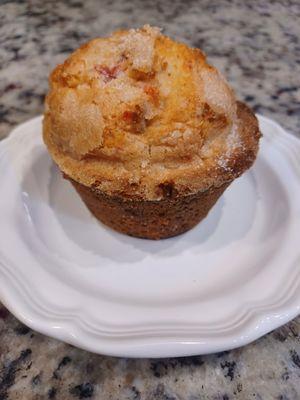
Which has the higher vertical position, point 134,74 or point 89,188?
point 134,74

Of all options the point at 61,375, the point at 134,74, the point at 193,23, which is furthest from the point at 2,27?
the point at 61,375

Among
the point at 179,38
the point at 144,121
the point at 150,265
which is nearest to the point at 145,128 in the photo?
the point at 144,121

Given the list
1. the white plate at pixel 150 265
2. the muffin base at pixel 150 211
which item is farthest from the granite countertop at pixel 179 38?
the muffin base at pixel 150 211

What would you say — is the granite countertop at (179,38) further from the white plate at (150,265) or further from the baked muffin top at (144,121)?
the baked muffin top at (144,121)

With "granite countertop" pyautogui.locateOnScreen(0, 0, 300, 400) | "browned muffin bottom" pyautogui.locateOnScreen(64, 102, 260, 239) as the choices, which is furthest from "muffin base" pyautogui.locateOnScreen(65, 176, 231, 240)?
"granite countertop" pyautogui.locateOnScreen(0, 0, 300, 400)

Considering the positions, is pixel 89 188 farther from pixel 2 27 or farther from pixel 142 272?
pixel 2 27

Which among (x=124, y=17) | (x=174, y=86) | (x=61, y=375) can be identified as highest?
(x=174, y=86)

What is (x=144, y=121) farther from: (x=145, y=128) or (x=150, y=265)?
(x=150, y=265)
